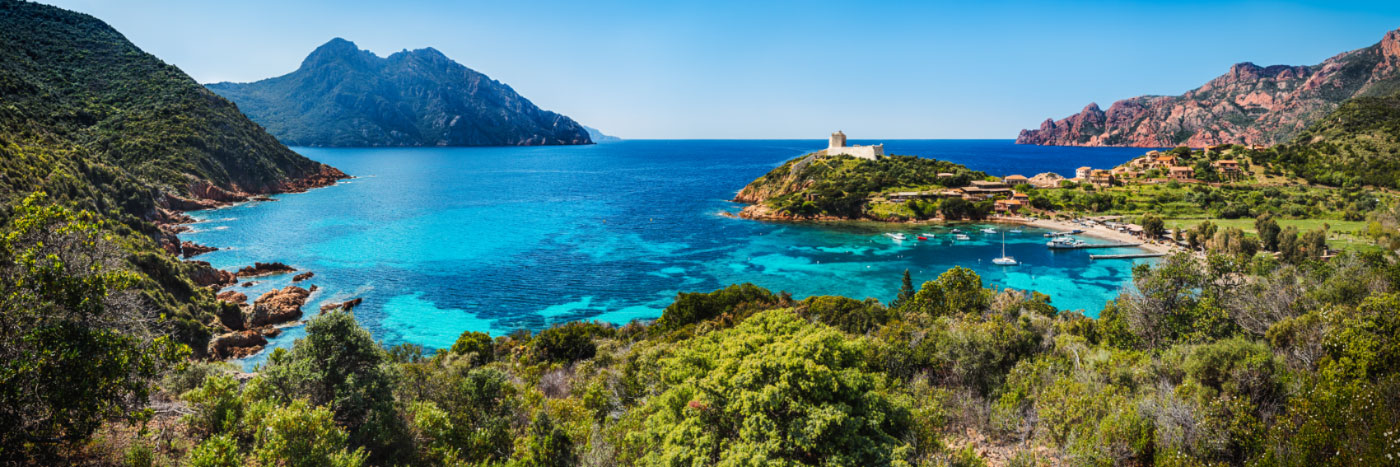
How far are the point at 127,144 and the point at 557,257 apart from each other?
74.1 metres

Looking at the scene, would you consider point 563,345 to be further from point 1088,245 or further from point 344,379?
point 1088,245

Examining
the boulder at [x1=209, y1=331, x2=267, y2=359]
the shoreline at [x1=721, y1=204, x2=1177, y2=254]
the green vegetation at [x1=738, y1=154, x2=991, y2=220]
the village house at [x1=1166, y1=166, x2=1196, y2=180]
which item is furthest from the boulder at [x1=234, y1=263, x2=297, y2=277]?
the village house at [x1=1166, y1=166, x2=1196, y2=180]

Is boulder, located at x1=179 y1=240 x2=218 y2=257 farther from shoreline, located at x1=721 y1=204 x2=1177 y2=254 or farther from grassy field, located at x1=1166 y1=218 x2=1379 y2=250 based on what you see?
grassy field, located at x1=1166 y1=218 x2=1379 y2=250

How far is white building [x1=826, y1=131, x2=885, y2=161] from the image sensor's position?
11850 cm

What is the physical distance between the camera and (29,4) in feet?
357

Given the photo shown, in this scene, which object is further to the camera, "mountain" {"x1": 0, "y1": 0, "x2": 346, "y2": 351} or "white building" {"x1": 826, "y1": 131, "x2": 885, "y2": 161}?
"white building" {"x1": 826, "y1": 131, "x2": 885, "y2": 161}

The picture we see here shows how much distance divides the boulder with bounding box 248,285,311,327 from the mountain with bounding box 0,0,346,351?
2.47m

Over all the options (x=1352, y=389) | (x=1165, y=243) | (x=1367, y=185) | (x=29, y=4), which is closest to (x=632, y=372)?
(x=1352, y=389)

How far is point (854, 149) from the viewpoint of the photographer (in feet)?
406

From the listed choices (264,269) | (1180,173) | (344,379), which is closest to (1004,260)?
(344,379)

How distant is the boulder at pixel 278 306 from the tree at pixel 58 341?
111 feet

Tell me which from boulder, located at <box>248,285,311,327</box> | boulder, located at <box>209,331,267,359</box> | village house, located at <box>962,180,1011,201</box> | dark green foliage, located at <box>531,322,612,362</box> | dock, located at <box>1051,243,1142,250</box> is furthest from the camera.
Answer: village house, located at <box>962,180,1011,201</box>

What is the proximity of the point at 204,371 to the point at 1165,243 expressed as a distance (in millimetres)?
85060

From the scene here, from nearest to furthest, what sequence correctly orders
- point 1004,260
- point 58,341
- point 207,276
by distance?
1. point 58,341
2. point 207,276
3. point 1004,260
